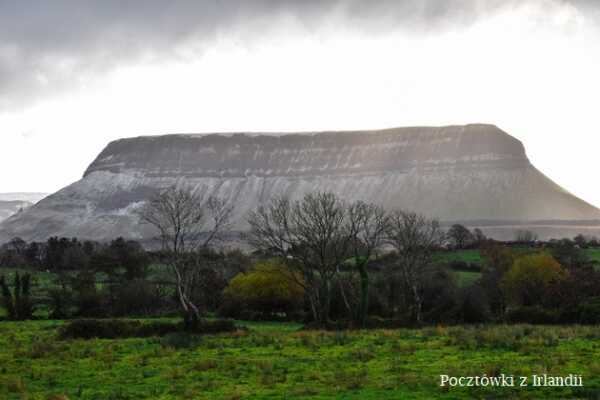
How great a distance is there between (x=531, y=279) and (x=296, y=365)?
159 ft

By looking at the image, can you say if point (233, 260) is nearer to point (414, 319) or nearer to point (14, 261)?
point (414, 319)

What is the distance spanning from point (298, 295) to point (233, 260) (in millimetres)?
24904

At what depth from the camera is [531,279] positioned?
69750 mm

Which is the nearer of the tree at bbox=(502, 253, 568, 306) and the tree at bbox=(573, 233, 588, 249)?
the tree at bbox=(502, 253, 568, 306)

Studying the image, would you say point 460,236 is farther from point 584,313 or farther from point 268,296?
point 584,313

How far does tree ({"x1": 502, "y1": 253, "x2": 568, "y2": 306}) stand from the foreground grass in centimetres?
2829

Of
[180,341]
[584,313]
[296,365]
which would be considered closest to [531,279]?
[584,313]

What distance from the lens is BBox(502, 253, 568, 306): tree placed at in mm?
66412

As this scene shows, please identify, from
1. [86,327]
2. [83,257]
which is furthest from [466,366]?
[83,257]

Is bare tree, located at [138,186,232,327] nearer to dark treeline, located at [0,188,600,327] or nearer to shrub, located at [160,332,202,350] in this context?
dark treeline, located at [0,188,600,327]

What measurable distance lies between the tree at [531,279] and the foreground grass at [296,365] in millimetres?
28293

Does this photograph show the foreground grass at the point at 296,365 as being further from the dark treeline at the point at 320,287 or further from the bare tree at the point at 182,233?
the dark treeline at the point at 320,287

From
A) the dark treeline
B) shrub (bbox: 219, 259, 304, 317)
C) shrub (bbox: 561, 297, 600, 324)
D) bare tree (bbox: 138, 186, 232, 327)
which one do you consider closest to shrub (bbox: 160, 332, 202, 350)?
bare tree (bbox: 138, 186, 232, 327)

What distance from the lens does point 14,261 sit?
128 m
